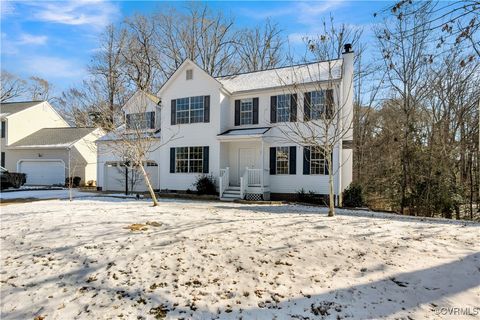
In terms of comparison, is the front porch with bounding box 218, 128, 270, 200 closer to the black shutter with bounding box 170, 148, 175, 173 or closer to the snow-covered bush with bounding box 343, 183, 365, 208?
the black shutter with bounding box 170, 148, 175, 173

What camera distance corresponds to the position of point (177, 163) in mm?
17359

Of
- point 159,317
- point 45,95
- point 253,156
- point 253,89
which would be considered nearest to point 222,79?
point 253,89

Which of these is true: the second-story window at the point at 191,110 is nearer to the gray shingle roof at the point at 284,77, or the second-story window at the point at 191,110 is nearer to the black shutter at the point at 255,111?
the gray shingle roof at the point at 284,77

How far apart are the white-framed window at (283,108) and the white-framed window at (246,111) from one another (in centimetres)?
166

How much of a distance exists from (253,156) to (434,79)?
10806 millimetres

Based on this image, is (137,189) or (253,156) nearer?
(253,156)

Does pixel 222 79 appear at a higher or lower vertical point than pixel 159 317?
higher

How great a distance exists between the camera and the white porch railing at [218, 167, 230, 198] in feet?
50.3

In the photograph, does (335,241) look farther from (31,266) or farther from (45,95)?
(45,95)

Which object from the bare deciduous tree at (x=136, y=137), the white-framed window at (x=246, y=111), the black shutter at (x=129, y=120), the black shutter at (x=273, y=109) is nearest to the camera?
the bare deciduous tree at (x=136, y=137)

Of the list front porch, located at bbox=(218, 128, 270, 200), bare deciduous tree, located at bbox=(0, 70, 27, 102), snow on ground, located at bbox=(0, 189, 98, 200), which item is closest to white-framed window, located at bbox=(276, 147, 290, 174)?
front porch, located at bbox=(218, 128, 270, 200)

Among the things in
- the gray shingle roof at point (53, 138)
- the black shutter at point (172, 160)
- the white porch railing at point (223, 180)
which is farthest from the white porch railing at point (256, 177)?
the gray shingle roof at point (53, 138)

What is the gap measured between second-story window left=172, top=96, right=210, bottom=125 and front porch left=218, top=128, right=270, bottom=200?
1.85m

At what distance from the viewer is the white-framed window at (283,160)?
15.2 m
